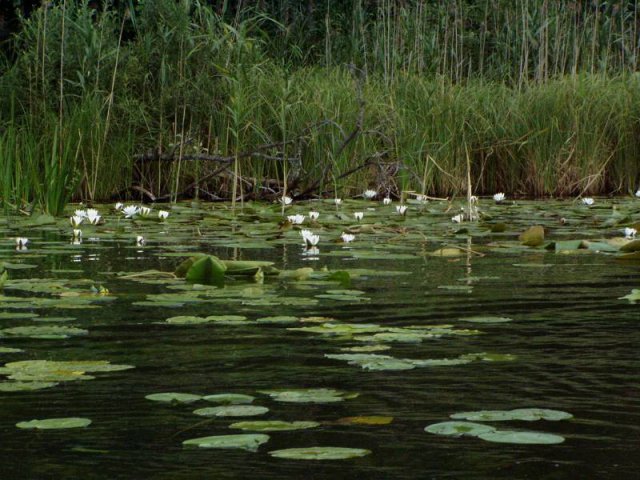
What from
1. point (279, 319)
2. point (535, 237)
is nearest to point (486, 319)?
point (279, 319)

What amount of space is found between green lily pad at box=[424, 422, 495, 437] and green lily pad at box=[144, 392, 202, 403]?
0.47 meters

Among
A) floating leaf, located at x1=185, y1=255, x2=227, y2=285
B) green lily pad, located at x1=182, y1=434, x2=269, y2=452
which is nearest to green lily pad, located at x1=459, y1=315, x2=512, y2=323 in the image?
floating leaf, located at x1=185, y1=255, x2=227, y2=285

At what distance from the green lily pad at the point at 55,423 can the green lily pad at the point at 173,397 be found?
0.65 feet

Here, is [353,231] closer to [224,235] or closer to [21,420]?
[224,235]

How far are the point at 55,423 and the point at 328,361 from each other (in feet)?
2.41

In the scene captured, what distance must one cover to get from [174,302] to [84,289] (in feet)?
1.39

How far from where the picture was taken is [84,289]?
352 cm

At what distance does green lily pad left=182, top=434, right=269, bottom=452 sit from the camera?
5.46ft

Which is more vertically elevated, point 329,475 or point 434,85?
point 434,85

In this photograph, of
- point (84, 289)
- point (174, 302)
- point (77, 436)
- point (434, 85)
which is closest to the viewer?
point (77, 436)

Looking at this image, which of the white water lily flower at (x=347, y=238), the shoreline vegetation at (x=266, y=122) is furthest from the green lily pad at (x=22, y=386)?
the shoreline vegetation at (x=266, y=122)

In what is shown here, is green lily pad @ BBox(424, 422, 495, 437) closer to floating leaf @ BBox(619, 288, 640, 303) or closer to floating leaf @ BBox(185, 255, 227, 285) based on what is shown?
floating leaf @ BBox(619, 288, 640, 303)

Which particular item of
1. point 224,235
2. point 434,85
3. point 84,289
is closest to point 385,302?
point 84,289

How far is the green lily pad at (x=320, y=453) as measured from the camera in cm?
159
